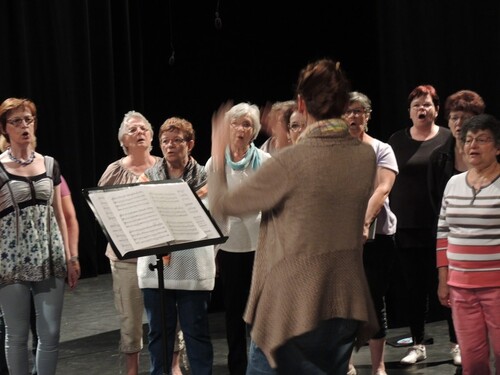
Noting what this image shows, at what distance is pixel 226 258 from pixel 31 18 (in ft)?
13.6

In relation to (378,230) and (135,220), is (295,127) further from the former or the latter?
(135,220)

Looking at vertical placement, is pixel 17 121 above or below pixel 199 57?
below

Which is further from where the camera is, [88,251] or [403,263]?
[88,251]

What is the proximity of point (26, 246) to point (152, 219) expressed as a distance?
3.35ft

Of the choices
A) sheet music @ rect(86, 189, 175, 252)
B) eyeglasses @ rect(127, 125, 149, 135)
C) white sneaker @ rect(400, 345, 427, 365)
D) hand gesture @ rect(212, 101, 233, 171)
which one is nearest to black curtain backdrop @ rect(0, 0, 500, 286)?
white sneaker @ rect(400, 345, 427, 365)

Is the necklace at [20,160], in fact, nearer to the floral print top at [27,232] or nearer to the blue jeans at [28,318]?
the floral print top at [27,232]

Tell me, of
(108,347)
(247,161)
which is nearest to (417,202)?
(247,161)

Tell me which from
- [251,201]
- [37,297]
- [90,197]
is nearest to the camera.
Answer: [251,201]

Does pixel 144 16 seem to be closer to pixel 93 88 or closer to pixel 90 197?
pixel 93 88

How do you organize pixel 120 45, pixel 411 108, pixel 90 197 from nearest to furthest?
pixel 90 197
pixel 411 108
pixel 120 45

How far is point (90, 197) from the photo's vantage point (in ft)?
11.3

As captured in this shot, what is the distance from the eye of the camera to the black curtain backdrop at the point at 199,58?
7.65 metres

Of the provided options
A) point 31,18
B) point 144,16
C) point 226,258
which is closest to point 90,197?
point 226,258

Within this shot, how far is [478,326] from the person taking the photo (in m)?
4.08
